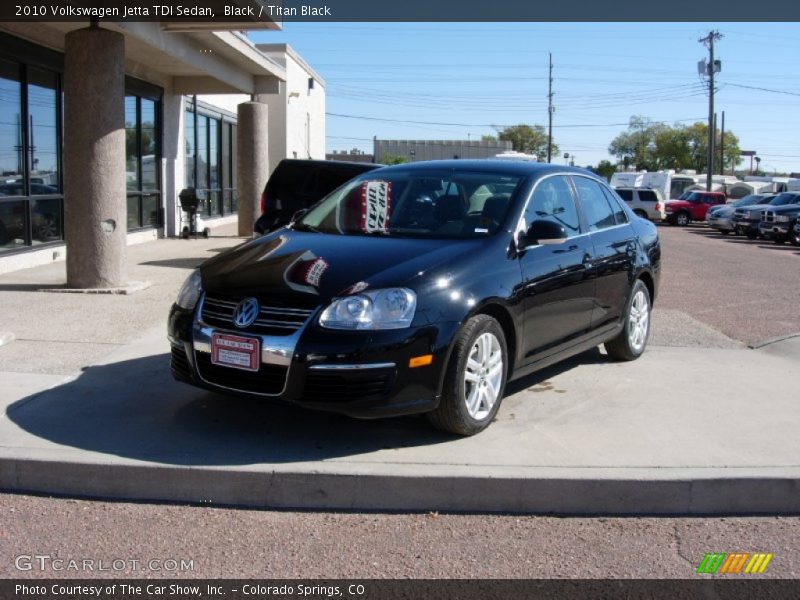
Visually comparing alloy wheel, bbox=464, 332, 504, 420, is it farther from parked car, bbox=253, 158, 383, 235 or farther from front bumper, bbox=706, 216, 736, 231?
front bumper, bbox=706, 216, 736, 231

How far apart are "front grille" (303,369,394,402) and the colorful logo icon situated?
180 cm

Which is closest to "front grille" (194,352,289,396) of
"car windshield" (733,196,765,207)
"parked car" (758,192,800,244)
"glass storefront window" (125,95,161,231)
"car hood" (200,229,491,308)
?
"car hood" (200,229,491,308)

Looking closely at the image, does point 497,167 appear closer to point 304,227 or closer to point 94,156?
point 304,227

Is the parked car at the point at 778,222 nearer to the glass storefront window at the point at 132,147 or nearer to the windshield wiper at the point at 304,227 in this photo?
the glass storefront window at the point at 132,147

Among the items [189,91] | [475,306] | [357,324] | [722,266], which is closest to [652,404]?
[475,306]

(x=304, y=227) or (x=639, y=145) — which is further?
(x=639, y=145)

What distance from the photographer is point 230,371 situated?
501cm

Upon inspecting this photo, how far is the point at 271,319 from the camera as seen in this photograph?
4.89 metres

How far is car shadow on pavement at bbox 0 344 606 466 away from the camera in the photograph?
4.86 meters

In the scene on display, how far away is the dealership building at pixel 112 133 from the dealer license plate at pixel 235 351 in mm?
5914

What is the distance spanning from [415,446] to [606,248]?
2.64 m

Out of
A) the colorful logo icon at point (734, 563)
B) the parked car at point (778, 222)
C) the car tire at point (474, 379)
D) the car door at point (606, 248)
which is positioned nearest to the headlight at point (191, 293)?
the car tire at point (474, 379)

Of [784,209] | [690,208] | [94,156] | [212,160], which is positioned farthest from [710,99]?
[94,156]

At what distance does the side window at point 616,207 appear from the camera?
7.39m
